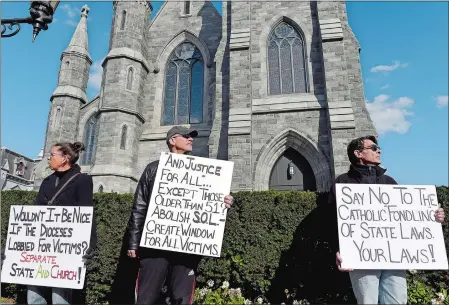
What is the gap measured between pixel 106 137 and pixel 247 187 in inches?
261

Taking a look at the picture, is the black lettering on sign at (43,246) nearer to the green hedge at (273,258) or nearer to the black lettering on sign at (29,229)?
the black lettering on sign at (29,229)

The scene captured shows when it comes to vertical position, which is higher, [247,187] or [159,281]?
[247,187]

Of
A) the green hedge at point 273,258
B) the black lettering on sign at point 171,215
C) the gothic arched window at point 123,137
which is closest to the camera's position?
the black lettering on sign at point 171,215

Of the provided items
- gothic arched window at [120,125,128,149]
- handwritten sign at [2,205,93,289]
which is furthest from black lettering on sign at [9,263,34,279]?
gothic arched window at [120,125,128,149]

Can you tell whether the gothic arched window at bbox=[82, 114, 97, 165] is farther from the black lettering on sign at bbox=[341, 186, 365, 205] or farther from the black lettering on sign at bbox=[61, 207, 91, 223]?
the black lettering on sign at bbox=[341, 186, 365, 205]

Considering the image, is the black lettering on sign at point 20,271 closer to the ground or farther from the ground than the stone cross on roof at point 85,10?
closer to the ground

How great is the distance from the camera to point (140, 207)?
10.7 feet

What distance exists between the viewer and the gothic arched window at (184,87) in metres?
14.7

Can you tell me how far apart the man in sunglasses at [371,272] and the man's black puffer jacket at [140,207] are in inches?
78.1

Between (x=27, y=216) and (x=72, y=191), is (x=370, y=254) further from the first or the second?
(x=27, y=216)

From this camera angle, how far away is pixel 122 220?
502cm

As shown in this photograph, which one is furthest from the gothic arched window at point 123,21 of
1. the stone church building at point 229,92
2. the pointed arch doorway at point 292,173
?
the pointed arch doorway at point 292,173

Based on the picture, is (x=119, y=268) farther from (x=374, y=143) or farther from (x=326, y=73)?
(x=326, y=73)

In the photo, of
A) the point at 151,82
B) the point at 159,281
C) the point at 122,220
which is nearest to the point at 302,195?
the point at 159,281
